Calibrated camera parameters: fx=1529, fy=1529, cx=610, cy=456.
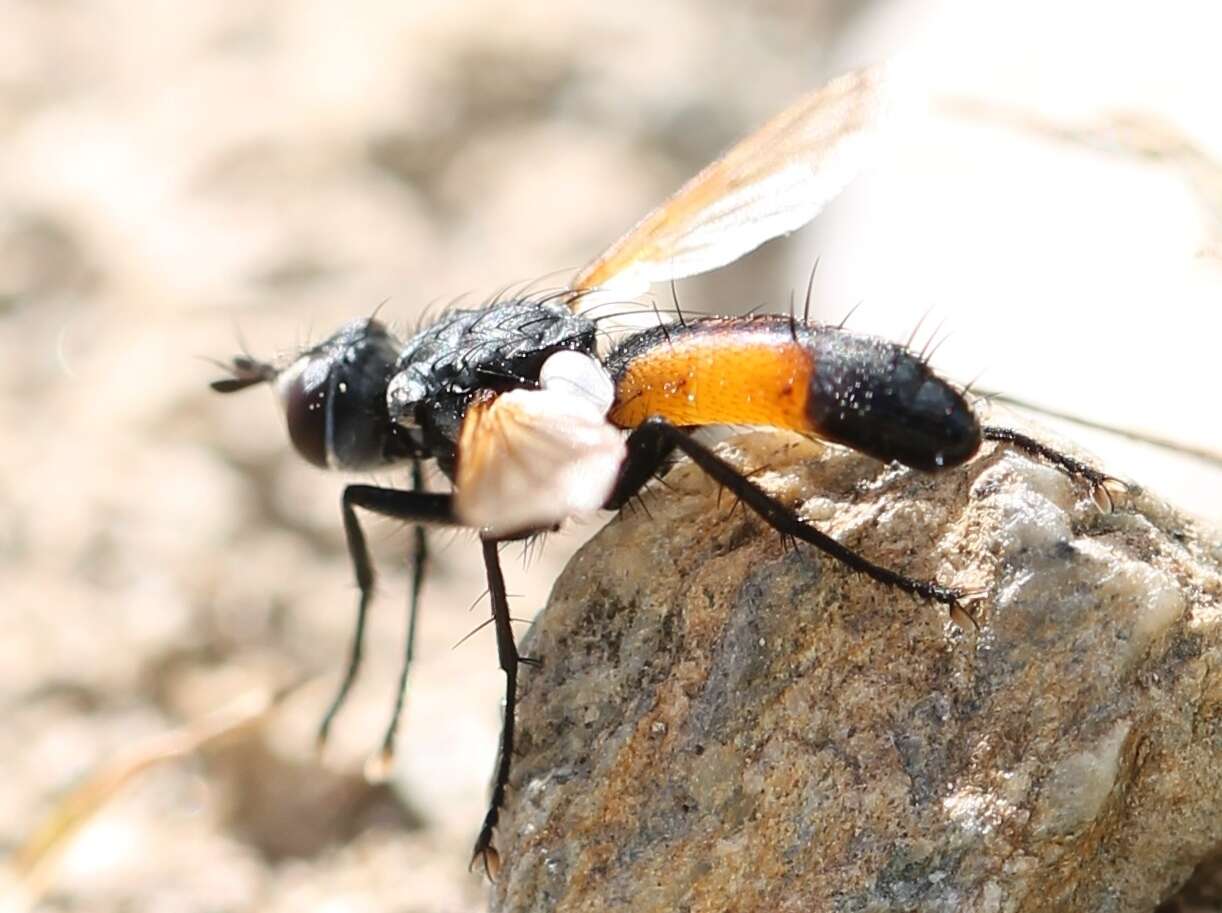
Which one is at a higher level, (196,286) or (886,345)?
(886,345)

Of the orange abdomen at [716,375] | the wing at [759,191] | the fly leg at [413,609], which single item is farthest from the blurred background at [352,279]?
the orange abdomen at [716,375]

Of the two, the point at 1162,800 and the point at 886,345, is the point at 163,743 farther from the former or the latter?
the point at 1162,800

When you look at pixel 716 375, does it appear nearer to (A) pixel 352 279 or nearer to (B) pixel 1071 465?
(B) pixel 1071 465

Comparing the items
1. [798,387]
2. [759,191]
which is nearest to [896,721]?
[798,387]

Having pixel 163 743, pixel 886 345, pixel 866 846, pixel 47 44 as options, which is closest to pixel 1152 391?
pixel 886 345

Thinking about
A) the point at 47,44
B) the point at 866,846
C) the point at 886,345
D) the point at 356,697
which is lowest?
the point at 356,697

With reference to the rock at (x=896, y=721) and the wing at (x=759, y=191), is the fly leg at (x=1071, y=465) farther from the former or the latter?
the wing at (x=759, y=191)

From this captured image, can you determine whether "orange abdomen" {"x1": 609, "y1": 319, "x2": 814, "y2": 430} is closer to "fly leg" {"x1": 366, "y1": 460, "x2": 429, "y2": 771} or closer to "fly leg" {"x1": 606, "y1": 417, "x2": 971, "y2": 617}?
"fly leg" {"x1": 606, "y1": 417, "x2": 971, "y2": 617}
